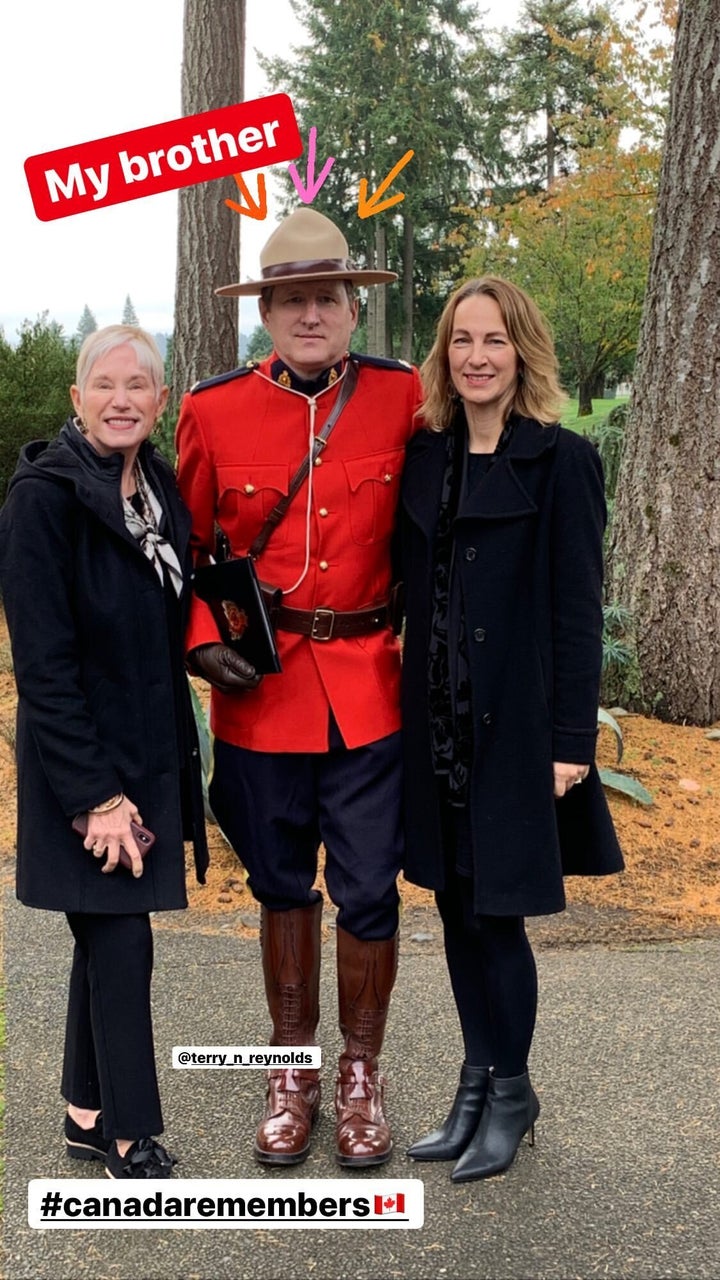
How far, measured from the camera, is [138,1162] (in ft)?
9.77

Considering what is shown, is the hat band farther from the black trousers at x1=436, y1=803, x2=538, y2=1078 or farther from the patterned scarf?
the black trousers at x1=436, y1=803, x2=538, y2=1078

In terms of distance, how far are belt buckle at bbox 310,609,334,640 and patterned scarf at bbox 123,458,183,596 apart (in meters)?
0.38

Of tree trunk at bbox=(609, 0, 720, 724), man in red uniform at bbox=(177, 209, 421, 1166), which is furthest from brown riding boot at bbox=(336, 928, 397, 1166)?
tree trunk at bbox=(609, 0, 720, 724)

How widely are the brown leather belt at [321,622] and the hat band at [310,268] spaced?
2.63 ft

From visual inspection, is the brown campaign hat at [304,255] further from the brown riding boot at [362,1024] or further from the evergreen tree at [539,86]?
the evergreen tree at [539,86]

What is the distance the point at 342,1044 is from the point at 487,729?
1285 millimetres

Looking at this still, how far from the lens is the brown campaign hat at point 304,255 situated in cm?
314

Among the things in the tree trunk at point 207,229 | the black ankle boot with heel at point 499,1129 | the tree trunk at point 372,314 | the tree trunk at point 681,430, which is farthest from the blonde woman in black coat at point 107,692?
the tree trunk at point 372,314

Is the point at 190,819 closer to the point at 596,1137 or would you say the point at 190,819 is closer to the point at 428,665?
the point at 428,665

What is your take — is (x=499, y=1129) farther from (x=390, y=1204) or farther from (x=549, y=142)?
(x=549, y=142)

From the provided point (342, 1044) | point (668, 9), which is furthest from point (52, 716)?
point (668, 9)

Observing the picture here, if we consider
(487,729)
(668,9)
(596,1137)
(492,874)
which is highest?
(668,9)

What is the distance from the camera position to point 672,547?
21.7 feet

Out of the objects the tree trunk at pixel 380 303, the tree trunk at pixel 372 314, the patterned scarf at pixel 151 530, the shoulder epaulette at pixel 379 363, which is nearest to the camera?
the patterned scarf at pixel 151 530
